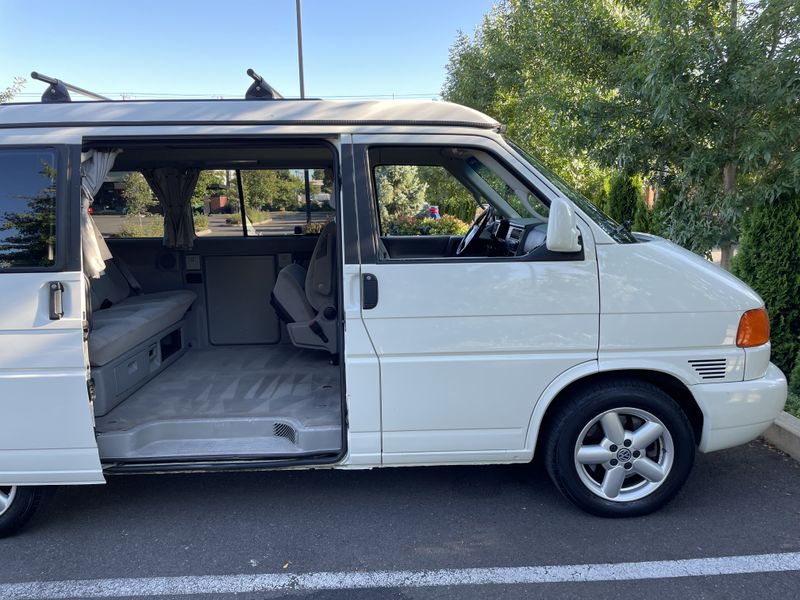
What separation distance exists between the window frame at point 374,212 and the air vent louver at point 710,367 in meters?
0.88

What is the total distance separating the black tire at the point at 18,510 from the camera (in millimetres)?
3232

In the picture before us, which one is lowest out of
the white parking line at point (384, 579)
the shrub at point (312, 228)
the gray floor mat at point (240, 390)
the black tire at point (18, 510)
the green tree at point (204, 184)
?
the white parking line at point (384, 579)

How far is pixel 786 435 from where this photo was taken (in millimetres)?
4227

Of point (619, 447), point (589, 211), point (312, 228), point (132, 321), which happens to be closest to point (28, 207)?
point (132, 321)

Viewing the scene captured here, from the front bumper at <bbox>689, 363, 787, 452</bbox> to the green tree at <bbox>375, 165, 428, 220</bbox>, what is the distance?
95.5 inches

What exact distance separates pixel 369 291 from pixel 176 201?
2.98m

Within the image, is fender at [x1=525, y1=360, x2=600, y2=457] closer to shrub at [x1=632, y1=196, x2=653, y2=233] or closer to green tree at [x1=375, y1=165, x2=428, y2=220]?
green tree at [x1=375, y1=165, x2=428, y2=220]

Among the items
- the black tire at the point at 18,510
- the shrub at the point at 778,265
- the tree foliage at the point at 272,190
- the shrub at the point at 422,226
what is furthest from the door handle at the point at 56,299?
the shrub at the point at 778,265

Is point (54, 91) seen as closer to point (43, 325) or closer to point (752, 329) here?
point (43, 325)

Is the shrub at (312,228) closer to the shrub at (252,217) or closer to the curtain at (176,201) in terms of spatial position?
the shrub at (252,217)

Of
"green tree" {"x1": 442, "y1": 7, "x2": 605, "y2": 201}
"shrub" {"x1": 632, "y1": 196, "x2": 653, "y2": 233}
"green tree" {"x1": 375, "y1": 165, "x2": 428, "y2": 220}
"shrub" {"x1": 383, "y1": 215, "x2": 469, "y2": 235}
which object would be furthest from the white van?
"shrub" {"x1": 632, "y1": 196, "x2": 653, "y2": 233}

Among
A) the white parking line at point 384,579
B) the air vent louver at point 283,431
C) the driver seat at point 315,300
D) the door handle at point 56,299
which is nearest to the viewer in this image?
the white parking line at point 384,579

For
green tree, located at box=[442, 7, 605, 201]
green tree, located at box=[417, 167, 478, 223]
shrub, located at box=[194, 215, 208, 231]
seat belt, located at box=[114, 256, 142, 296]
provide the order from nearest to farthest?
green tree, located at box=[417, 167, 478, 223], seat belt, located at box=[114, 256, 142, 296], shrub, located at box=[194, 215, 208, 231], green tree, located at box=[442, 7, 605, 201]

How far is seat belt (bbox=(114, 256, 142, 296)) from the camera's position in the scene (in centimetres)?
526
